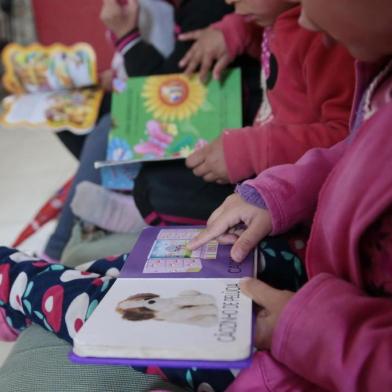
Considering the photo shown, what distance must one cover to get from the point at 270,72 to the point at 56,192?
845 mm

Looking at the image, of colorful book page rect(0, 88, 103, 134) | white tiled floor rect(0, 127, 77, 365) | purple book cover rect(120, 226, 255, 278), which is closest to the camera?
purple book cover rect(120, 226, 255, 278)

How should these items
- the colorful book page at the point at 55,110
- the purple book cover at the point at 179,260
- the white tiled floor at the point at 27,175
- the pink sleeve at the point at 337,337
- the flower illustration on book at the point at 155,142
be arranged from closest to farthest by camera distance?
the pink sleeve at the point at 337,337, the purple book cover at the point at 179,260, the flower illustration on book at the point at 155,142, the colorful book page at the point at 55,110, the white tiled floor at the point at 27,175

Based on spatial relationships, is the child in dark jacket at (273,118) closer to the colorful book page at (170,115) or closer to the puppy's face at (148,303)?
the colorful book page at (170,115)

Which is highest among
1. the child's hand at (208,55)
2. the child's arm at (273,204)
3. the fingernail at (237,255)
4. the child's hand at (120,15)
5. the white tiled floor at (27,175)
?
the child's hand at (120,15)

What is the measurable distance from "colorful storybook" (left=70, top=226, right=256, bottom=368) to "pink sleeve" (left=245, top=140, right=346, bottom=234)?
0.20 ft

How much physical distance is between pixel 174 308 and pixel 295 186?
0.65ft

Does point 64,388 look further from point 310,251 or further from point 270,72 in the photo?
point 270,72

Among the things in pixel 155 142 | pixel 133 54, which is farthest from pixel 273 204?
pixel 133 54

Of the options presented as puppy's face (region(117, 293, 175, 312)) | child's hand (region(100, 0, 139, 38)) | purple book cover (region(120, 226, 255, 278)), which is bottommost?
purple book cover (region(120, 226, 255, 278))

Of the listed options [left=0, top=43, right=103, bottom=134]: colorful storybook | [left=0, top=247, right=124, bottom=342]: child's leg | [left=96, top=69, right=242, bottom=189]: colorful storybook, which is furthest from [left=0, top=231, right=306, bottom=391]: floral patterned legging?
[left=0, top=43, right=103, bottom=134]: colorful storybook

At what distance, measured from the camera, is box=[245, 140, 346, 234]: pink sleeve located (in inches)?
21.7

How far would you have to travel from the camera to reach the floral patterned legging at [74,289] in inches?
20.8

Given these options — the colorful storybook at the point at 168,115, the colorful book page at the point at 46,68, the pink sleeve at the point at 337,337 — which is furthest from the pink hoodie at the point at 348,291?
the colorful book page at the point at 46,68

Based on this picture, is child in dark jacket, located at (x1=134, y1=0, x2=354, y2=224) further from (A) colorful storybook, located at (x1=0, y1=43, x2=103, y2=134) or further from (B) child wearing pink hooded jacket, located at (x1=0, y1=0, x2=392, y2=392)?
(A) colorful storybook, located at (x1=0, y1=43, x2=103, y2=134)
